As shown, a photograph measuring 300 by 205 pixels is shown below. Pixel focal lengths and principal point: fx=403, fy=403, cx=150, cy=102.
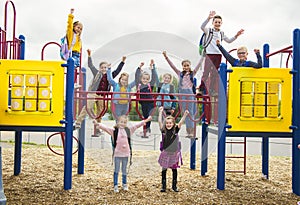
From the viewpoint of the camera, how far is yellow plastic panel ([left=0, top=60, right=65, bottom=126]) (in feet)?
23.1

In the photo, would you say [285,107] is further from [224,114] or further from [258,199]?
[258,199]

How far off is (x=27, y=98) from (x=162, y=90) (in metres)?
2.59

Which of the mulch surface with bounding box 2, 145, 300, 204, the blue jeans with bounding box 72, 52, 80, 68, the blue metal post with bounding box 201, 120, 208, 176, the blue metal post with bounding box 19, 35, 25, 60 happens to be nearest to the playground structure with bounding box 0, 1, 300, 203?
the mulch surface with bounding box 2, 145, 300, 204

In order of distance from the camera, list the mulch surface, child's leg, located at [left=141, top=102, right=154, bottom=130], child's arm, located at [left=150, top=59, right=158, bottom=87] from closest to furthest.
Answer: the mulch surface
child's leg, located at [left=141, top=102, right=154, bottom=130]
child's arm, located at [left=150, top=59, right=158, bottom=87]

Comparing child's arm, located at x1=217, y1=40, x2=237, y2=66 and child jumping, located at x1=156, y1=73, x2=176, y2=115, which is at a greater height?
child's arm, located at x1=217, y1=40, x2=237, y2=66

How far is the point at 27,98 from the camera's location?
23.0 feet

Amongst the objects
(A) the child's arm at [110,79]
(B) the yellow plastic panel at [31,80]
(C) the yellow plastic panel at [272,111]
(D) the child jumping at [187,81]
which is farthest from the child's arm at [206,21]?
(B) the yellow plastic panel at [31,80]

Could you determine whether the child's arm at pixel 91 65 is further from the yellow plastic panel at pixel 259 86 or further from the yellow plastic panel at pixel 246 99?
the yellow plastic panel at pixel 259 86

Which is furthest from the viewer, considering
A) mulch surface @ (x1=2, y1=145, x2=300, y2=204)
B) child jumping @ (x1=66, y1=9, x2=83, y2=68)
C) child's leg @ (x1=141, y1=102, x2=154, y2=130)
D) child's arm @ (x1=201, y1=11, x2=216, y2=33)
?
child's leg @ (x1=141, y1=102, x2=154, y2=130)

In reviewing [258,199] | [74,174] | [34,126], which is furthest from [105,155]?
[258,199]

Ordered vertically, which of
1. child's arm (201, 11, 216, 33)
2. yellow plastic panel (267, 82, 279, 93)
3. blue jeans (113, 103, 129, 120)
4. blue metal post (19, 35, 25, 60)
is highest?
child's arm (201, 11, 216, 33)

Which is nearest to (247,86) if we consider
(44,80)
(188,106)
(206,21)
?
(188,106)

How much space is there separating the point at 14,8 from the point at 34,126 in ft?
8.97

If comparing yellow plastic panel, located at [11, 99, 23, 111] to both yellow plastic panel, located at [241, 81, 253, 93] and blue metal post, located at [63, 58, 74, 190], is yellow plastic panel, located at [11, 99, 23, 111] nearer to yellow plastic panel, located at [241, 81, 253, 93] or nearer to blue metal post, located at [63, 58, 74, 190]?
blue metal post, located at [63, 58, 74, 190]
